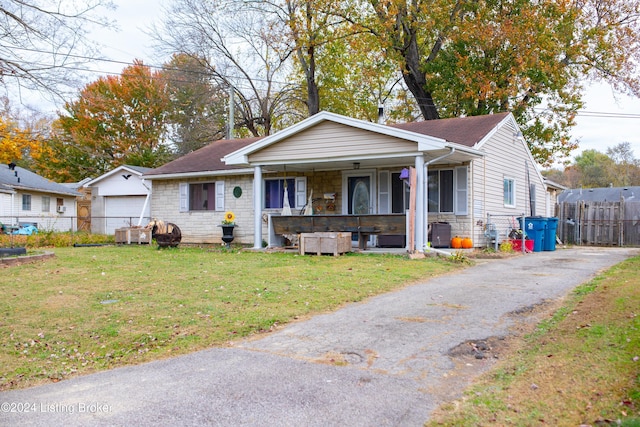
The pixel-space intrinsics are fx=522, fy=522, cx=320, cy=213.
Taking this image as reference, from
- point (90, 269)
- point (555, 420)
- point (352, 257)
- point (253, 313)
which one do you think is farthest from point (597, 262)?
point (90, 269)

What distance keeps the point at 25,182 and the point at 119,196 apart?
6.86m

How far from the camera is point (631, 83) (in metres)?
23.8

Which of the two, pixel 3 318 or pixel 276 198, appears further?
pixel 276 198

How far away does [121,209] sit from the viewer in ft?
88.6

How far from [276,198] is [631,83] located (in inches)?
689

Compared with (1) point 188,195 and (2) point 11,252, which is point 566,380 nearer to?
(2) point 11,252

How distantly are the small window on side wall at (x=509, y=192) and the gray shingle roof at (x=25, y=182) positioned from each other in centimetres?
2458

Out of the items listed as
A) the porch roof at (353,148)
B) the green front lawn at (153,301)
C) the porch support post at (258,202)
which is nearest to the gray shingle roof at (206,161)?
the porch support post at (258,202)

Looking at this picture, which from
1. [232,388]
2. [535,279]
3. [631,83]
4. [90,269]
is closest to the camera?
[232,388]

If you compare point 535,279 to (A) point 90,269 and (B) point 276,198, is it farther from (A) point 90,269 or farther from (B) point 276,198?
(B) point 276,198

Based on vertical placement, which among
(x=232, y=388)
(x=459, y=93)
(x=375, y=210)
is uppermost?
(x=459, y=93)

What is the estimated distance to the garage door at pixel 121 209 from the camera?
2633 centimetres

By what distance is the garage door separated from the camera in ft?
86.4

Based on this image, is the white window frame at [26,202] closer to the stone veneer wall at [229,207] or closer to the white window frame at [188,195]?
the stone veneer wall at [229,207]
